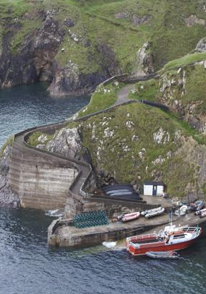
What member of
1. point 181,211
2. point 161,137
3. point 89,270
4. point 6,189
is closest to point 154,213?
point 181,211

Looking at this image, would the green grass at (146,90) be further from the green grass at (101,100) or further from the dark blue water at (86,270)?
the dark blue water at (86,270)

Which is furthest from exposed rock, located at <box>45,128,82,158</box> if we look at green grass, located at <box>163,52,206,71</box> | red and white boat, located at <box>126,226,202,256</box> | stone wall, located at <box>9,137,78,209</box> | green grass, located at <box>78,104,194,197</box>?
green grass, located at <box>163,52,206,71</box>

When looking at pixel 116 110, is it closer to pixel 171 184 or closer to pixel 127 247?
pixel 171 184

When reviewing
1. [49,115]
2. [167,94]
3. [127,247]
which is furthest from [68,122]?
[49,115]

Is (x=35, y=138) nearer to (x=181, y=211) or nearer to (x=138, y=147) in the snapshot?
(x=138, y=147)

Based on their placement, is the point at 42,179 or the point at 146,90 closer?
the point at 42,179

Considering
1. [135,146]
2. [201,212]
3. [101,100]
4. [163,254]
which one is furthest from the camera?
[101,100]
